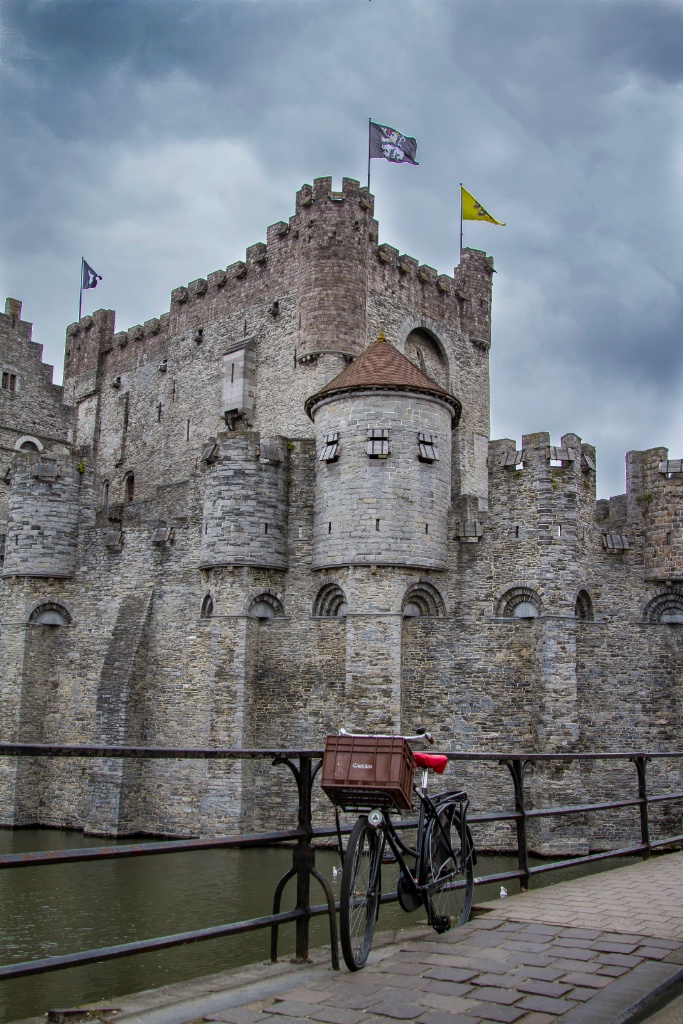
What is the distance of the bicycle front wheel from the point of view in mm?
5289

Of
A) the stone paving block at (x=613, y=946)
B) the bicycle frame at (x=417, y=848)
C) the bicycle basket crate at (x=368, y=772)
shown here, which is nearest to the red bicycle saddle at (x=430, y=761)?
the bicycle frame at (x=417, y=848)

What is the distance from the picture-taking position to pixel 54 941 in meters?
12.2

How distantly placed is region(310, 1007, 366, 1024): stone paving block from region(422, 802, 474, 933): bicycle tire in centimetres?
166

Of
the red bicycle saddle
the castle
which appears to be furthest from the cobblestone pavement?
the castle

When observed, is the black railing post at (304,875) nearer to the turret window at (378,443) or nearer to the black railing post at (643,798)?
the black railing post at (643,798)

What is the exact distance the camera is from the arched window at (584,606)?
20906 mm

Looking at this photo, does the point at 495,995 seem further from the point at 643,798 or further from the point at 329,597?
the point at 329,597

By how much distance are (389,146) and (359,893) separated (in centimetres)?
2850

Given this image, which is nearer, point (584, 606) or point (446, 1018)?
point (446, 1018)

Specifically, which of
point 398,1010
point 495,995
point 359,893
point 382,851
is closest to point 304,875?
point 359,893

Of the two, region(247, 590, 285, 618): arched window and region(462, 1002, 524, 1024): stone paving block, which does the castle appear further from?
region(462, 1002, 524, 1024): stone paving block

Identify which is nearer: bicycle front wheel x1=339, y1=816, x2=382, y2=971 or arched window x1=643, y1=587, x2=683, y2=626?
bicycle front wheel x1=339, y1=816, x2=382, y2=971

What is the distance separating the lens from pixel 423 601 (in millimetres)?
21281

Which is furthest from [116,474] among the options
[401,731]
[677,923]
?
[677,923]
